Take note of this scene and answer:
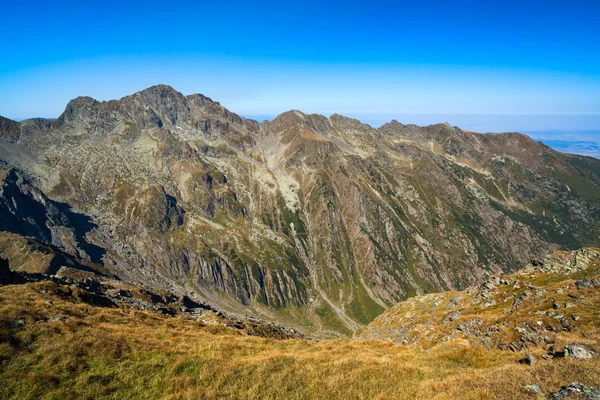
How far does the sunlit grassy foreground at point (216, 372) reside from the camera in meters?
17.9

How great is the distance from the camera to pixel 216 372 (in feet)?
69.7

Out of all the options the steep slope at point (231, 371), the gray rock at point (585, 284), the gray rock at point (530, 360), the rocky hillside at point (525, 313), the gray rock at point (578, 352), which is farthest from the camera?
the gray rock at point (585, 284)

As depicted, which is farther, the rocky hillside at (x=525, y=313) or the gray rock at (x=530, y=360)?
the rocky hillside at (x=525, y=313)

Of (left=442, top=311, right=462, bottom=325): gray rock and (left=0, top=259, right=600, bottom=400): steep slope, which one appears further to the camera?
(left=442, top=311, right=462, bottom=325): gray rock

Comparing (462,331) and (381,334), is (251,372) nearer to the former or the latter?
(462,331)

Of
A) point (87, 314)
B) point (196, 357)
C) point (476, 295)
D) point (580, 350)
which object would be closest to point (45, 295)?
point (87, 314)

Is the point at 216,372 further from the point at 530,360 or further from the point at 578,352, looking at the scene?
the point at 578,352

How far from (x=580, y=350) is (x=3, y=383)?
121 feet

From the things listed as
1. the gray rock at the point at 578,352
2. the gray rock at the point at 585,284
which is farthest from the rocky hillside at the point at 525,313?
the gray rock at the point at 578,352

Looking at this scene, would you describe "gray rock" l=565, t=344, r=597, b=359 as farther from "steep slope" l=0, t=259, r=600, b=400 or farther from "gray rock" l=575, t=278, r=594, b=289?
"gray rock" l=575, t=278, r=594, b=289

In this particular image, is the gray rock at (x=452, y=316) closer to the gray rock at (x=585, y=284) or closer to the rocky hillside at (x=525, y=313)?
the rocky hillside at (x=525, y=313)

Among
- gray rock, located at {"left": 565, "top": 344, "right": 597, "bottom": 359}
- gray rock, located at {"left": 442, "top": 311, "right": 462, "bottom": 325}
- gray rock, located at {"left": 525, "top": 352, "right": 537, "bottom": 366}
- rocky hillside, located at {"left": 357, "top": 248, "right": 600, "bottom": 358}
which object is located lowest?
gray rock, located at {"left": 442, "top": 311, "right": 462, "bottom": 325}

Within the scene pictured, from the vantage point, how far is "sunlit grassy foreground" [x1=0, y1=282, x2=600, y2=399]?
58.9 feet

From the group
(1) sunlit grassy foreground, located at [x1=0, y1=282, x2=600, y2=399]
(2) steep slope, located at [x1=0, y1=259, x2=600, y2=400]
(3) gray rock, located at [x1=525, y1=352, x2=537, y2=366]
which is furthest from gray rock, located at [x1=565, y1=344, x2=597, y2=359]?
(3) gray rock, located at [x1=525, y1=352, x2=537, y2=366]
